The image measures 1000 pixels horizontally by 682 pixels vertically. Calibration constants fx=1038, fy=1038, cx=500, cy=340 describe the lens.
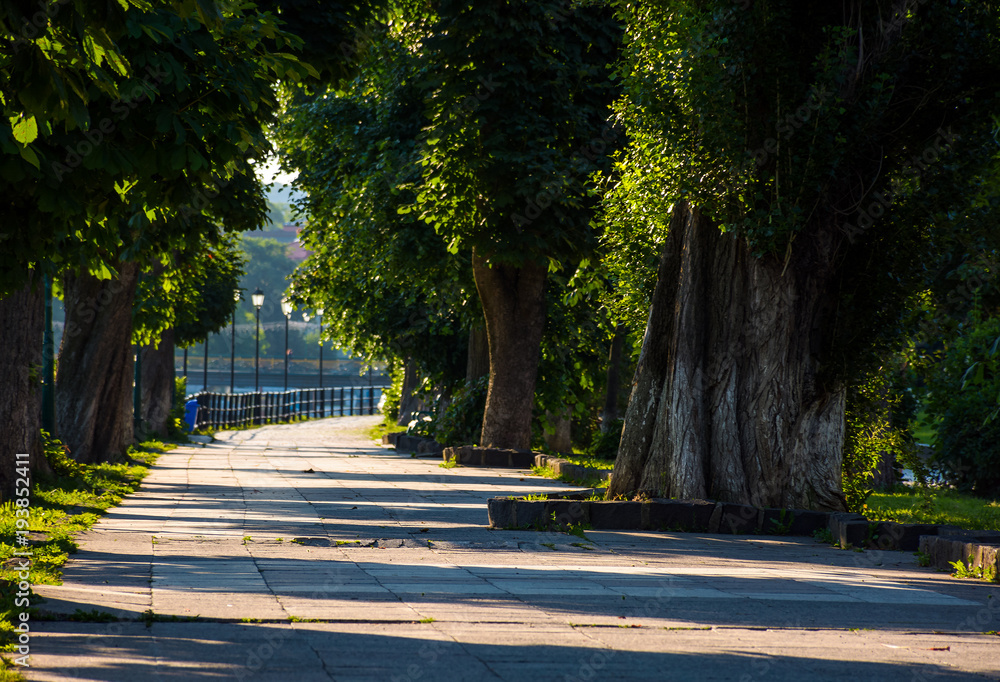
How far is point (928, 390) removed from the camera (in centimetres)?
1814

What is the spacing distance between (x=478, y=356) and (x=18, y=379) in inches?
448

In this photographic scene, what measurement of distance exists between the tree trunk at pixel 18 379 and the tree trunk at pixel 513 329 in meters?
7.68

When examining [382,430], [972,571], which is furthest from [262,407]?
[972,571]

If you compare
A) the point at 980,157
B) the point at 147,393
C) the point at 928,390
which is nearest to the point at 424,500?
the point at 980,157

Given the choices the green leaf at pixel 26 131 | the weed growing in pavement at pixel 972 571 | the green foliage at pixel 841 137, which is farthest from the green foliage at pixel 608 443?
the green leaf at pixel 26 131

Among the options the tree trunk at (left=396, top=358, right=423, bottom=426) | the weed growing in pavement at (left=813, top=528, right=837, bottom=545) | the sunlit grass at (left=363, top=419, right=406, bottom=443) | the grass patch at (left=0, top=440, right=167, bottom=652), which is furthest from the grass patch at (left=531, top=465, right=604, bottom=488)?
the sunlit grass at (left=363, top=419, right=406, bottom=443)

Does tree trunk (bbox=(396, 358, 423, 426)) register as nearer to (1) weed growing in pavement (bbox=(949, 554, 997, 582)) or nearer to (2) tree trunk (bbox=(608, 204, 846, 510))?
(2) tree trunk (bbox=(608, 204, 846, 510))

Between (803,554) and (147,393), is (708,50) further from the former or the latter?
(147,393)

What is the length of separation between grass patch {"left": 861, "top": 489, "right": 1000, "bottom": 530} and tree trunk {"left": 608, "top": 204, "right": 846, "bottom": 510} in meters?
0.89

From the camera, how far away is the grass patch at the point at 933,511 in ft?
33.0

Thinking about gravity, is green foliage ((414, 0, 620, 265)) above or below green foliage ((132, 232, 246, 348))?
above

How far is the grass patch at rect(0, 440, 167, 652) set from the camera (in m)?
6.23

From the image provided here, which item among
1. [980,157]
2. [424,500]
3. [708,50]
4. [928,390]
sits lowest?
[424,500]

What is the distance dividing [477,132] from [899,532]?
898 cm
